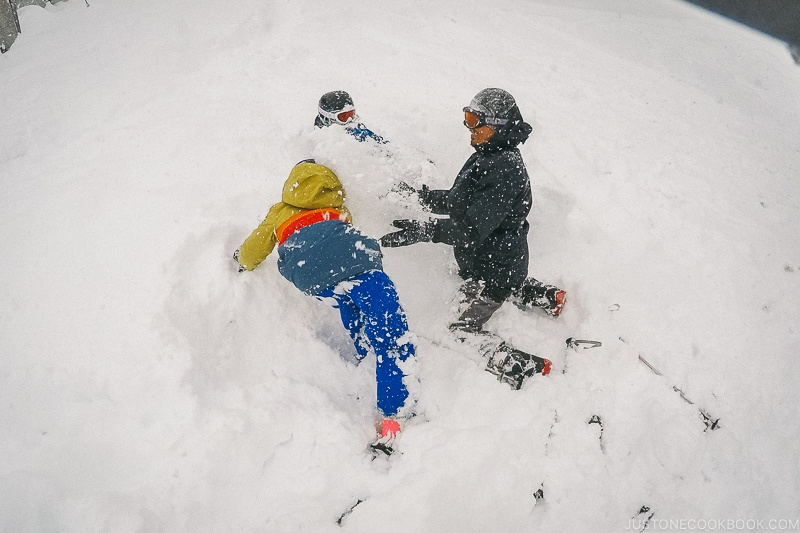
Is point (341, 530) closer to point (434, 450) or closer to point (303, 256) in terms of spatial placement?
point (434, 450)

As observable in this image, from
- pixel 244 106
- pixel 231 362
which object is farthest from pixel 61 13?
pixel 231 362

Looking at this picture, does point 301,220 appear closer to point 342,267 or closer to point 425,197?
point 342,267

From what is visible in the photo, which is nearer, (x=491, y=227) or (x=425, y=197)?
(x=491, y=227)

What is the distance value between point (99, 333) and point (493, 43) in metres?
5.97

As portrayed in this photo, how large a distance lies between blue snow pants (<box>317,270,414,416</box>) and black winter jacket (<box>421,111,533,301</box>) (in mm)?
626

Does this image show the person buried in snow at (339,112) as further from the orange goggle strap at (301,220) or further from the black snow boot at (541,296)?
the black snow boot at (541,296)

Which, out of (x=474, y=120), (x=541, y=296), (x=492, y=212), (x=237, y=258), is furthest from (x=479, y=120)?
(x=237, y=258)

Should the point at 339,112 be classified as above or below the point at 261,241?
above

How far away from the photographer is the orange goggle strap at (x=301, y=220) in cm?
290

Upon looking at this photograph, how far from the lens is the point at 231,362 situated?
3.33 m

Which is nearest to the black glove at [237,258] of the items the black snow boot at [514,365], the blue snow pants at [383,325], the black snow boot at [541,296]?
the blue snow pants at [383,325]

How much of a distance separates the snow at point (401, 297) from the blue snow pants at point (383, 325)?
1.04ft

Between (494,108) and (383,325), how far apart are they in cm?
150

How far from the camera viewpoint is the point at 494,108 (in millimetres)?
2830
